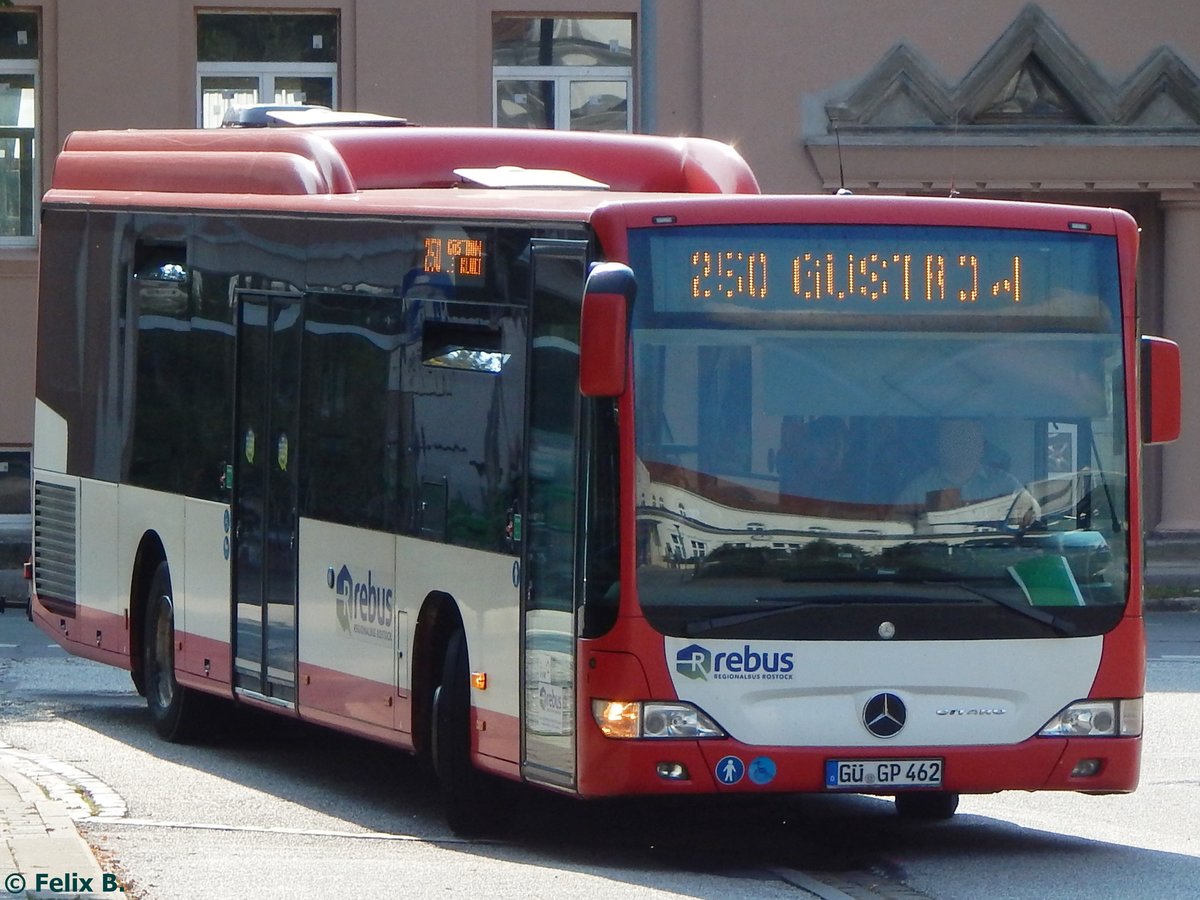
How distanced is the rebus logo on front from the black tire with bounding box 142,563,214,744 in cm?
489

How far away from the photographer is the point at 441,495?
10344 millimetres

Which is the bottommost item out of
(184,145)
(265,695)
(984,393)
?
(265,695)

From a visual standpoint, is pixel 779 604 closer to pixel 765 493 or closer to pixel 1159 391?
pixel 765 493

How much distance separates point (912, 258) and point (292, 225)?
3.65 meters

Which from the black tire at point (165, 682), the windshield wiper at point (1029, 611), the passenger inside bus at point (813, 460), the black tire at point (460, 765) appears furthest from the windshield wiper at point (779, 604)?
the black tire at point (165, 682)

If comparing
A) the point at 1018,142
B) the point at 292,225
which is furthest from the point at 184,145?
the point at 1018,142

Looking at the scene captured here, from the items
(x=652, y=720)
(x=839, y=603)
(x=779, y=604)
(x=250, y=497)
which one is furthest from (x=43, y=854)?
(x=250, y=497)

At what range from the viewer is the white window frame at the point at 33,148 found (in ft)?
78.4

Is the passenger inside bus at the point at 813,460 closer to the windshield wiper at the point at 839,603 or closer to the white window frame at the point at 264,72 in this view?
the windshield wiper at the point at 839,603

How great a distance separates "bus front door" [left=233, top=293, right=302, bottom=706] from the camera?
1186cm

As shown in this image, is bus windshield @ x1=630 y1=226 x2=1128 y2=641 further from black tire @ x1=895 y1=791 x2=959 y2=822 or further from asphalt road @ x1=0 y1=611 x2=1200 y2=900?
black tire @ x1=895 y1=791 x2=959 y2=822

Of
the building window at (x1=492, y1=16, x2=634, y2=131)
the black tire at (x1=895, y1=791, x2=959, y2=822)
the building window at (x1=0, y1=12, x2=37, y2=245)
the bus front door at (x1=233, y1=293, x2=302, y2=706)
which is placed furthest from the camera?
the building window at (x1=492, y1=16, x2=634, y2=131)

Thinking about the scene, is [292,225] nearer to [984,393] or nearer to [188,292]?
[188,292]

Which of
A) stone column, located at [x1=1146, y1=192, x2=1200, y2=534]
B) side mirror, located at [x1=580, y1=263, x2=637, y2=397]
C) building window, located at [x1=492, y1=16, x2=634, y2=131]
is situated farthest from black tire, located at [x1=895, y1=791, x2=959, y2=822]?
building window, located at [x1=492, y1=16, x2=634, y2=131]
